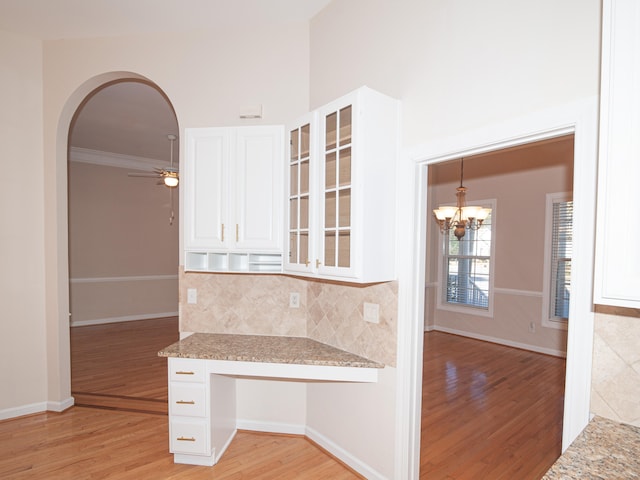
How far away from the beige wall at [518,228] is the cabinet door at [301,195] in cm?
393

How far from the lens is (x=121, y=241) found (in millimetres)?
7086

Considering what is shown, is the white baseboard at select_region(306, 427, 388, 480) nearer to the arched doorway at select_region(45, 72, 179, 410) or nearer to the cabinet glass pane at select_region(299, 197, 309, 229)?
the cabinet glass pane at select_region(299, 197, 309, 229)

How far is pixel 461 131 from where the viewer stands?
6.14 feet

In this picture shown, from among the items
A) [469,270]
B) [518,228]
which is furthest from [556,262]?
[469,270]

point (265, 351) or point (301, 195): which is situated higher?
point (301, 195)

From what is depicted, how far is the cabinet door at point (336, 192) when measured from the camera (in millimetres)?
2141

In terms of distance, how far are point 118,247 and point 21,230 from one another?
3990mm

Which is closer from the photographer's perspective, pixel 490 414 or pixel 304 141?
pixel 304 141

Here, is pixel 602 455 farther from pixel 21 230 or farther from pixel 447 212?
pixel 21 230

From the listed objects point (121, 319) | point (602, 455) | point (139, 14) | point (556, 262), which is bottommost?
point (121, 319)

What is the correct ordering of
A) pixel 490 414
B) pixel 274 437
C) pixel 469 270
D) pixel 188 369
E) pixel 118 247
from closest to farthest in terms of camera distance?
1. pixel 188 369
2. pixel 274 437
3. pixel 490 414
4. pixel 469 270
5. pixel 118 247

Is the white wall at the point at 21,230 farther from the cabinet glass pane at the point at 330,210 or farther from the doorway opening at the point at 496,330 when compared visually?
the doorway opening at the point at 496,330

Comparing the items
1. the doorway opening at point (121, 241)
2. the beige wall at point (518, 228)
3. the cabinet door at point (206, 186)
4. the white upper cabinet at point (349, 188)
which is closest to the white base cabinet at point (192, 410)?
the cabinet door at point (206, 186)

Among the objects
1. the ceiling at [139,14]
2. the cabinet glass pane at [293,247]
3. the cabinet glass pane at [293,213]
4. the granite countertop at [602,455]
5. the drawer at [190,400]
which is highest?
the ceiling at [139,14]
